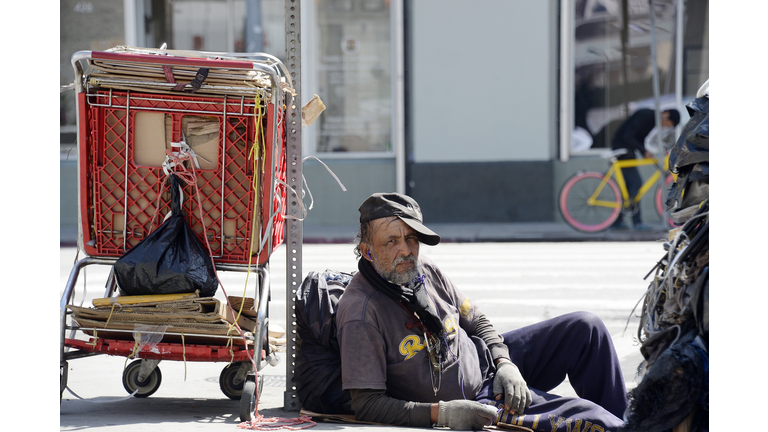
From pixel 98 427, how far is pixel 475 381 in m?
1.65

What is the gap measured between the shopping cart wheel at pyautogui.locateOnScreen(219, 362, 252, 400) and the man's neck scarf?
1137 millimetres

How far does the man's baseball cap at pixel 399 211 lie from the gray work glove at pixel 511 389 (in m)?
0.65

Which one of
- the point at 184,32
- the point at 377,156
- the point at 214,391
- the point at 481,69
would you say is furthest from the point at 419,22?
the point at 214,391

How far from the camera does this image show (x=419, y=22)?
1416 centimetres

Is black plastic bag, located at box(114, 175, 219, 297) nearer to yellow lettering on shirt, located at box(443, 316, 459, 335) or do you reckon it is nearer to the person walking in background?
yellow lettering on shirt, located at box(443, 316, 459, 335)

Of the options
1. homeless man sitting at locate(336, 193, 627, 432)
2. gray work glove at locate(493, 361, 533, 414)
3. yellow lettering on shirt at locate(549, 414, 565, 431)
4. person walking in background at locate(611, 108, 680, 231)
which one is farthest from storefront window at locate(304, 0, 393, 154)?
yellow lettering on shirt at locate(549, 414, 565, 431)

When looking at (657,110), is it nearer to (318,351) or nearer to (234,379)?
(234,379)

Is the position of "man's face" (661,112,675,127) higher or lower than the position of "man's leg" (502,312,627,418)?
higher

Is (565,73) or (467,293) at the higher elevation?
(565,73)

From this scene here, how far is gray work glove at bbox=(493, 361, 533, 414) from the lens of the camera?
10.8 feet

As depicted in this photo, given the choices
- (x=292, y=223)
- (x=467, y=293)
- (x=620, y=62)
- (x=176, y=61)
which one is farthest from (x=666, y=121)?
(x=176, y=61)

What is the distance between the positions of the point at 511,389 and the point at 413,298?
1.89 feet

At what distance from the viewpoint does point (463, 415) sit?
3.19 m

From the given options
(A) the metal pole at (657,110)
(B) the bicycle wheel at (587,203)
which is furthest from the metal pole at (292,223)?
(A) the metal pole at (657,110)
